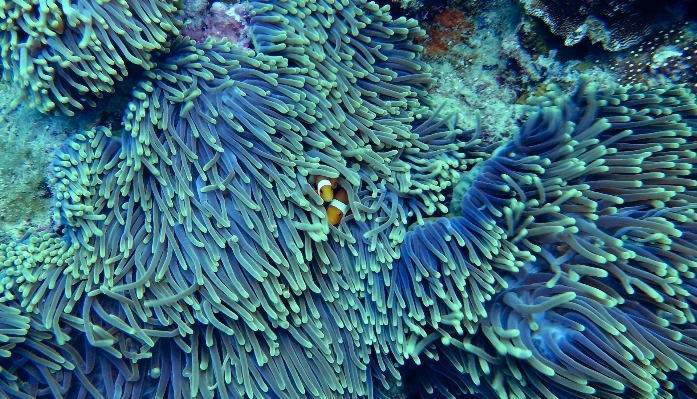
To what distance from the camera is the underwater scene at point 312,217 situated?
1.96 m

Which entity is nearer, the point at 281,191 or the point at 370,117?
the point at 281,191

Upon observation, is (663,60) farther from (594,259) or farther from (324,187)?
(324,187)

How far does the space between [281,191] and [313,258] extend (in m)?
0.41

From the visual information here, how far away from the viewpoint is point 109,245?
6.97ft

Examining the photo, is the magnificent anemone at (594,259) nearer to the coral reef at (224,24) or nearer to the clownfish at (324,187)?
the clownfish at (324,187)

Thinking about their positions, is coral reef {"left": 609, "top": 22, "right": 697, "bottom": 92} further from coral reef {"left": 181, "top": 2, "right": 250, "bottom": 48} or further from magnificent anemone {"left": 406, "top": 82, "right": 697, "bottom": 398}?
coral reef {"left": 181, "top": 2, "right": 250, "bottom": 48}

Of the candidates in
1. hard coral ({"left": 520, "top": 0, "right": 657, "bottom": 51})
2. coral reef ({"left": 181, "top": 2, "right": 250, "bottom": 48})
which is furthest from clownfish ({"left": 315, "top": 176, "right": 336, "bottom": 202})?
hard coral ({"left": 520, "top": 0, "right": 657, "bottom": 51})

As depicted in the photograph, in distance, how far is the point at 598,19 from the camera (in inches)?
94.7

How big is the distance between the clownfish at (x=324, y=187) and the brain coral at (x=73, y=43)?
3.39 feet

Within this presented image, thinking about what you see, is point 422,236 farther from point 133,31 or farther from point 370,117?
point 133,31

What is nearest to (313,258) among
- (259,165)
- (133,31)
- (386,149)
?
(259,165)

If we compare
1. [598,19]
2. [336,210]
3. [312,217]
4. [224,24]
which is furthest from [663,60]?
[224,24]

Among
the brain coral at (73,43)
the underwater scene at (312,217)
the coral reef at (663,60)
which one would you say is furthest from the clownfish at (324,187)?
the coral reef at (663,60)

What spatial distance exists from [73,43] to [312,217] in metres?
1.39
